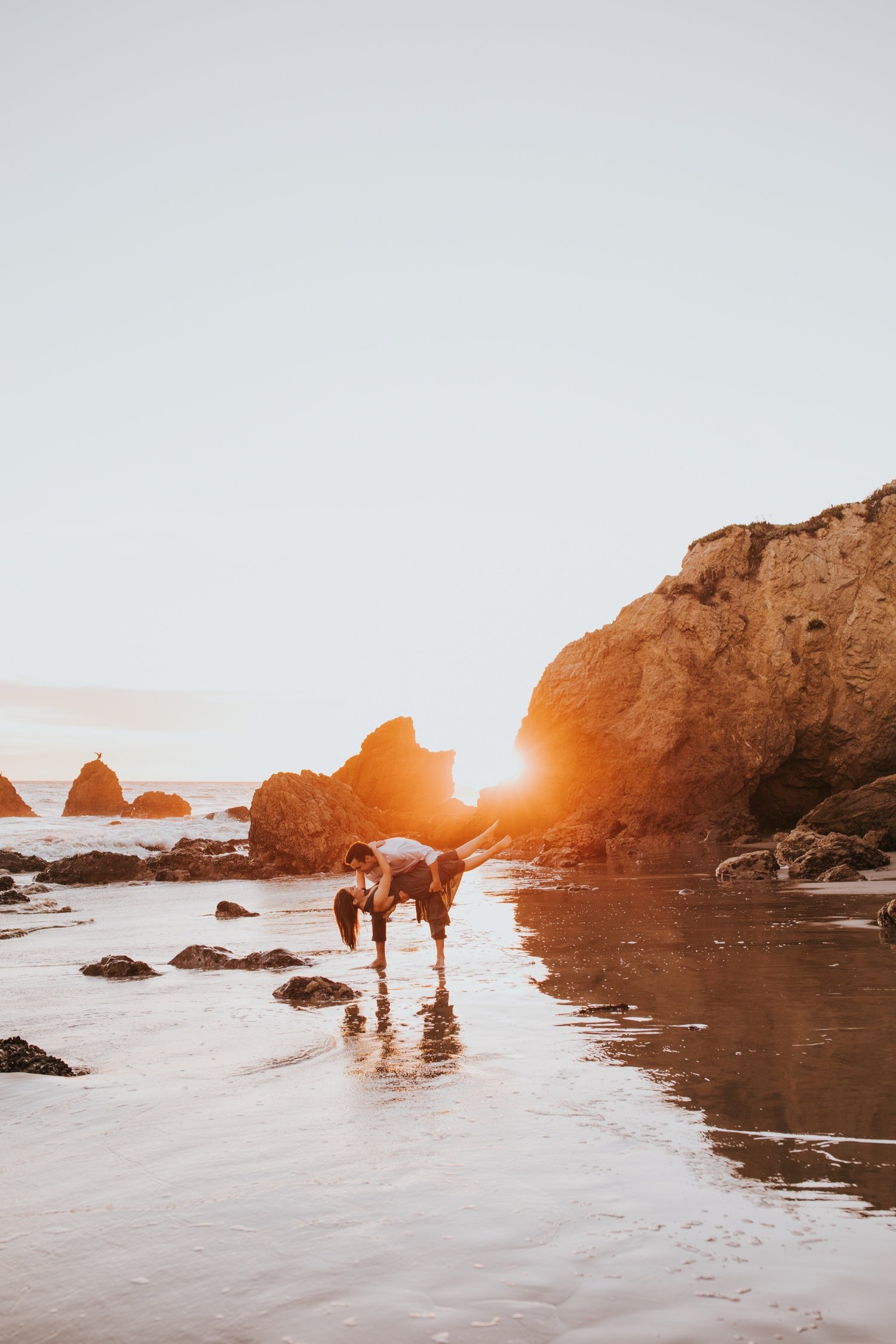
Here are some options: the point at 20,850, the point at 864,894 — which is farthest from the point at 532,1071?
the point at 20,850

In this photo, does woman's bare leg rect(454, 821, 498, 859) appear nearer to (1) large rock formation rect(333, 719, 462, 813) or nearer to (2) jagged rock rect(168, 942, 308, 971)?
(2) jagged rock rect(168, 942, 308, 971)

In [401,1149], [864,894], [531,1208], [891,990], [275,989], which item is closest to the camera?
[531,1208]

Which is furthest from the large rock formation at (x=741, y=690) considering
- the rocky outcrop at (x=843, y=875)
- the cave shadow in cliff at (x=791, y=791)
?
the rocky outcrop at (x=843, y=875)

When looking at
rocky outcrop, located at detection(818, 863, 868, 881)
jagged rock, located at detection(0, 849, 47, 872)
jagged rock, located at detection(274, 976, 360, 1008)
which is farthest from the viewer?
jagged rock, located at detection(0, 849, 47, 872)

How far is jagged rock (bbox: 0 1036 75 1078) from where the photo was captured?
5059mm

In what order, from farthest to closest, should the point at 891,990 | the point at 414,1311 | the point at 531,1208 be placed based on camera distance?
the point at 891,990 → the point at 531,1208 → the point at 414,1311

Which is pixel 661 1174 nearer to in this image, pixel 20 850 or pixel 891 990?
pixel 891 990

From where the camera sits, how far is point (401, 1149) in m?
3.61

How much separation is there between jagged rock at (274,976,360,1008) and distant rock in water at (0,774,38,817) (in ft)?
186

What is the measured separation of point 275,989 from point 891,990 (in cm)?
463

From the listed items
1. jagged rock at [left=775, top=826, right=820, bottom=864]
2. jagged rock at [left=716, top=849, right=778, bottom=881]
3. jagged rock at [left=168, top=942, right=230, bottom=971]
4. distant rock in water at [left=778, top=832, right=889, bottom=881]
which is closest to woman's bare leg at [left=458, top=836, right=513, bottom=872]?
jagged rock at [left=168, top=942, right=230, bottom=971]

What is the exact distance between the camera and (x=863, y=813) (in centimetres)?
1884

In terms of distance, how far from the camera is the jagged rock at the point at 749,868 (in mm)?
14891

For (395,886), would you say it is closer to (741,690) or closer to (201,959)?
(201,959)
